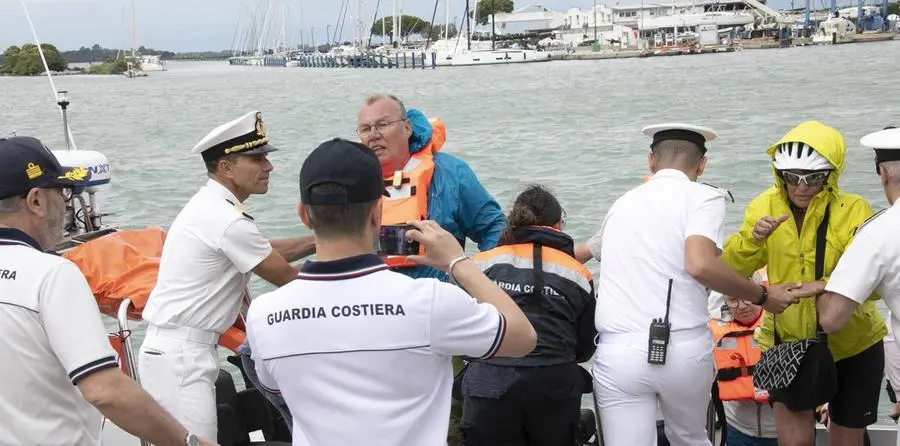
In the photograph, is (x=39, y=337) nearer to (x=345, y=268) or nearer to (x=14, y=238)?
(x=14, y=238)

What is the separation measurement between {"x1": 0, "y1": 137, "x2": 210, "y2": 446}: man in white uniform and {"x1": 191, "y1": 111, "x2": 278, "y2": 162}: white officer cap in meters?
1.03

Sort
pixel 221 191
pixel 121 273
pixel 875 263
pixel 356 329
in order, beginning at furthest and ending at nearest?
pixel 121 273
pixel 221 191
pixel 875 263
pixel 356 329

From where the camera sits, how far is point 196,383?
147 inches

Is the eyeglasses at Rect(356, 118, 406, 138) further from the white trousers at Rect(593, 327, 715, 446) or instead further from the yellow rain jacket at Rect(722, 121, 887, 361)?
the yellow rain jacket at Rect(722, 121, 887, 361)

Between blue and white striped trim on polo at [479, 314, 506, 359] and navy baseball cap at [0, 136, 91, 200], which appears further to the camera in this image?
navy baseball cap at [0, 136, 91, 200]

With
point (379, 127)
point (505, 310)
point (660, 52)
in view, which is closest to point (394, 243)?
point (379, 127)

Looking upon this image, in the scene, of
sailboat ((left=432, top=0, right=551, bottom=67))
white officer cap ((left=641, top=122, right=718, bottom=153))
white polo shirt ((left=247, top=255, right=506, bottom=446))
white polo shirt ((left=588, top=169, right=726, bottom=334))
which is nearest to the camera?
white polo shirt ((left=247, top=255, right=506, bottom=446))

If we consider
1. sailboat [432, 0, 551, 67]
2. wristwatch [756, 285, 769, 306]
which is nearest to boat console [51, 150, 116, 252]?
wristwatch [756, 285, 769, 306]

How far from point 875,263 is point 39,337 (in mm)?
2676

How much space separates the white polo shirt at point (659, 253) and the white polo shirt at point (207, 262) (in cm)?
138

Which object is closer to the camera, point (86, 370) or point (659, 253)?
point (86, 370)

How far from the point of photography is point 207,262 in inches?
143

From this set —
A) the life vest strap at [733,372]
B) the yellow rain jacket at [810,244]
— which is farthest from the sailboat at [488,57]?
the yellow rain jacket at [810,244]

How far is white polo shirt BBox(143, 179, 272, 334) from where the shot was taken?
3.61 metres
